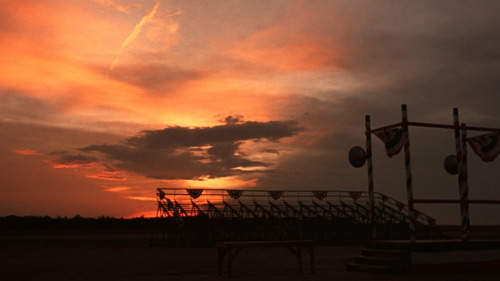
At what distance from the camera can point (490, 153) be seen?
649 inches

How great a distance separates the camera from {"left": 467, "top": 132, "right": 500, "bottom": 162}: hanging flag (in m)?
16.5

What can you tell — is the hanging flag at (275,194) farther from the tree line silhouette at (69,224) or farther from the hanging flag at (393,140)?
the tree line silhouette at (69,224)

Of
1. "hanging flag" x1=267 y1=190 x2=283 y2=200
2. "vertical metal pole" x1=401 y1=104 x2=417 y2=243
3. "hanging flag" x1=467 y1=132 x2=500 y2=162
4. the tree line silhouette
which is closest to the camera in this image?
"vertical metal pole" x1=401 y1=104 x2=417 y2=243

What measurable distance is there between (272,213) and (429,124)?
2800 centimetres

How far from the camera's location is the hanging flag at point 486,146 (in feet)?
54.0

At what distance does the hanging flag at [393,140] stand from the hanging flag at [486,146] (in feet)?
10.4

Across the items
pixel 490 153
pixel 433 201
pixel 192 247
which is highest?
pixel 490 153

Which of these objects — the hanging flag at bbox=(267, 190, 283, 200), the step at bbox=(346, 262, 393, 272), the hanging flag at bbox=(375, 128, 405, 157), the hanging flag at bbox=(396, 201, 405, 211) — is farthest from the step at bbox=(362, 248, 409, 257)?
the hanging flag at bbox=(396, 201, 405, 211)

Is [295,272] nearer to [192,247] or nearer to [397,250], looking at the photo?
[397,250]

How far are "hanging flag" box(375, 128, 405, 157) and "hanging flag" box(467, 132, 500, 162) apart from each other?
3.17m

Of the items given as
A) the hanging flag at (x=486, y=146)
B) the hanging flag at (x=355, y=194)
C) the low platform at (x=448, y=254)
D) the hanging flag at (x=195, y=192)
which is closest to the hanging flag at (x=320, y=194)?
the hanging flag at (x=355, y=194)

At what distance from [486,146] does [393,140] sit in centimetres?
359

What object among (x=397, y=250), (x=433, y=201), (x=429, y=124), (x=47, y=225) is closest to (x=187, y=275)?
(x=397, y=250)

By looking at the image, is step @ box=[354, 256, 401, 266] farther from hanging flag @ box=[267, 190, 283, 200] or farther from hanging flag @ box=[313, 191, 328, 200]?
hanging flag @ box=[313, 191, 328, 200]
